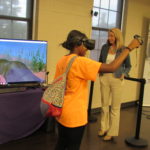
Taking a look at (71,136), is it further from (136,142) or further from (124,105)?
(124,105)

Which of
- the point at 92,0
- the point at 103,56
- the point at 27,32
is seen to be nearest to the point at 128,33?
the point at 92,0

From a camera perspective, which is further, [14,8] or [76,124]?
[14,8]

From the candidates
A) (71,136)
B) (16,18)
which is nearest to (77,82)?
(71,136)

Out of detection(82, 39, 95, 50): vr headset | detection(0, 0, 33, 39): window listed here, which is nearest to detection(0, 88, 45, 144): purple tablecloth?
detection(0, 0, 33, 39): window

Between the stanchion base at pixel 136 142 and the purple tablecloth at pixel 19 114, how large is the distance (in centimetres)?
116

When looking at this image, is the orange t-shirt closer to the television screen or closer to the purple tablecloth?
the purple tablecloth

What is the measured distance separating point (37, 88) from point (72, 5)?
144 centimetres

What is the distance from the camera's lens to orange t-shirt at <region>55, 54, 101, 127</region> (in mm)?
1651

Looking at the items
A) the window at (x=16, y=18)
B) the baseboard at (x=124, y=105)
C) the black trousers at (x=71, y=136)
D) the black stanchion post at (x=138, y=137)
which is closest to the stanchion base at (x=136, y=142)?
the black stanchion post at (x=138, y=137)

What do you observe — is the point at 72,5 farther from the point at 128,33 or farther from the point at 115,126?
the point at 115,126

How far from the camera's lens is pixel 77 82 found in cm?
169

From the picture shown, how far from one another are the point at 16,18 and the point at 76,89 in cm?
205

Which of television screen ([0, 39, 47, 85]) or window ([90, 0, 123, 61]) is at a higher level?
window ([90, 0, 123, 61])

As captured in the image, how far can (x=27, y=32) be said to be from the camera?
3.49 metres
